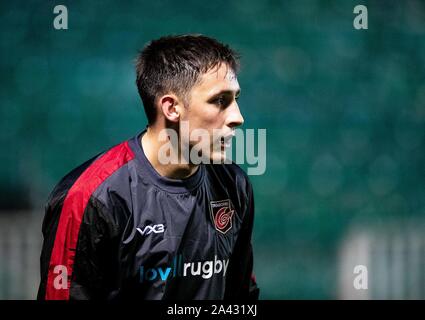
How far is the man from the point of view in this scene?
2031 millimetres

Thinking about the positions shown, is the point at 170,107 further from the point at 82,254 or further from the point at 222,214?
the point at 82,254

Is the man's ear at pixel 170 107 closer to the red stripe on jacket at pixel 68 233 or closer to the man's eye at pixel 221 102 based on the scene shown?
the man's eye at pixel 221 102

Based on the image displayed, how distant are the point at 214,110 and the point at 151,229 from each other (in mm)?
459

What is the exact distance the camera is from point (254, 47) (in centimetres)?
527

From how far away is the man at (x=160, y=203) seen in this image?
2.03 metres

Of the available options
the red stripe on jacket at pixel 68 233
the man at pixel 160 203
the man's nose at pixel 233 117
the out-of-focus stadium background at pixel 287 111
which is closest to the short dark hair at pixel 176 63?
the man at pixel 160 203

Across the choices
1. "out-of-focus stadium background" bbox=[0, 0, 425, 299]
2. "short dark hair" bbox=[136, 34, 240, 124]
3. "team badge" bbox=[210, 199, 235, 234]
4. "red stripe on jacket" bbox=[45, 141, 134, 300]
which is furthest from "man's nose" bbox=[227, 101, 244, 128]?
"out-of-focus stadium background" bbox=[0, 0, 425, 299]

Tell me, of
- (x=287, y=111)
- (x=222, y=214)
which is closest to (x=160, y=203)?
(x=222, y=214)

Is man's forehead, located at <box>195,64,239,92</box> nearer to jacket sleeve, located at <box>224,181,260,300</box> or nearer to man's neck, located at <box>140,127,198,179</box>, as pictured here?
man's neck, located at <box>140,127,198,179</box>

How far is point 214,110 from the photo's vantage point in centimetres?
217

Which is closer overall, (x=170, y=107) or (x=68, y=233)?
(x=68, y=233)

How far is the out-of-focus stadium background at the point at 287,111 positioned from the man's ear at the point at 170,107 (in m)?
2.69
